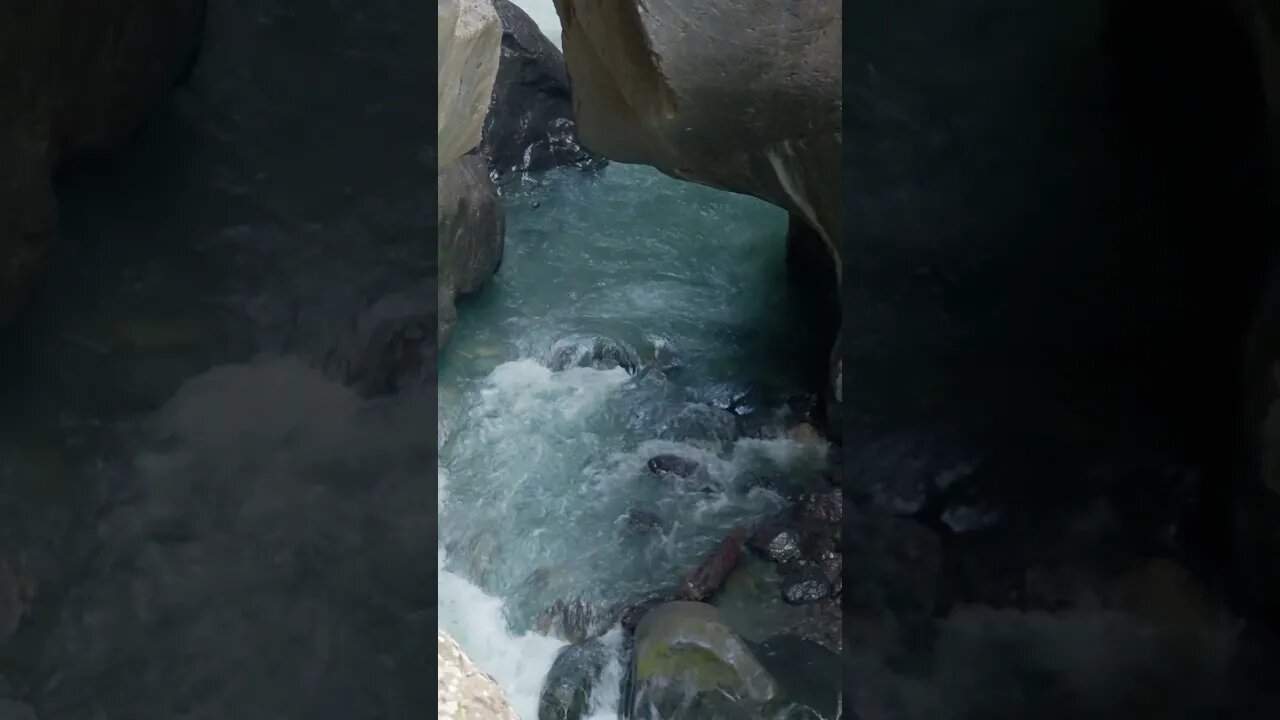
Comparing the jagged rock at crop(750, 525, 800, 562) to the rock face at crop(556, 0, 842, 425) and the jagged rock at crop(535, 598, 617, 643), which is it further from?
the rock face at crop(556, 0, 842, 425)

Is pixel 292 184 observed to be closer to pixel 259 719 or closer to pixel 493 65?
pixel 259 719

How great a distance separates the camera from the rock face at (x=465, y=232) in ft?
20.6

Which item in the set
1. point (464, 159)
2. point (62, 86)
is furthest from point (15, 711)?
point (464, 159)

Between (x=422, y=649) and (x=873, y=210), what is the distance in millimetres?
684

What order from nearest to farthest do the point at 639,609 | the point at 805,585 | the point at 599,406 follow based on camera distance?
the point at 639,609 < the point at 805,585 < the point at 599,406

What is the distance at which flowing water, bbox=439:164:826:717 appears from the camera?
451 centimetres

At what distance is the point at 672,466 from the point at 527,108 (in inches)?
187

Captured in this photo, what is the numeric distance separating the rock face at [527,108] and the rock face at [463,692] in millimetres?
6334

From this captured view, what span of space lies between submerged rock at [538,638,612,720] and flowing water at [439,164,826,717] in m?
0.08

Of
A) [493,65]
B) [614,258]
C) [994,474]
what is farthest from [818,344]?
[994,474]

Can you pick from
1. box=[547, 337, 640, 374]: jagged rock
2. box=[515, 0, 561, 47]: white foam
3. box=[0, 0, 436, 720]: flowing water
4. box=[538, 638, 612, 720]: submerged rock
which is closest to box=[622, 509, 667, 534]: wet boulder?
box=[538, 638, 612, 720]: submerged rock

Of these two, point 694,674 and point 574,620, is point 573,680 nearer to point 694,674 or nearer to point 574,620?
point 574,620

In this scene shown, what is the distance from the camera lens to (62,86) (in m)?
1.01

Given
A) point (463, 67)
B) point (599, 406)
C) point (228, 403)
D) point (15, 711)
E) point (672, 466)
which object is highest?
point (228, 403)
